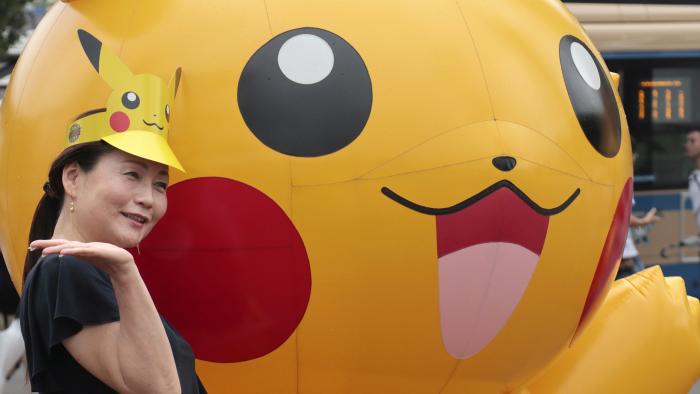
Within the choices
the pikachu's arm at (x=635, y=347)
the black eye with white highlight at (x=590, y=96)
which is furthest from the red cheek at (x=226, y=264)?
the pikachu's arm at (x=635, y=347)

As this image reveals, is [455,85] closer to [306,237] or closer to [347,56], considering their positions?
[347,56]

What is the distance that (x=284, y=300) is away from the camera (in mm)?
3074

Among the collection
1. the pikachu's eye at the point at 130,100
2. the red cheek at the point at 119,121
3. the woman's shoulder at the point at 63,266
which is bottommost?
the woman's shoulder at the point at 63,266

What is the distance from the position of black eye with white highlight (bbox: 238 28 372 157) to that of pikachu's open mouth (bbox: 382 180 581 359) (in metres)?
0.22

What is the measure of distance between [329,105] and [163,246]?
60cm

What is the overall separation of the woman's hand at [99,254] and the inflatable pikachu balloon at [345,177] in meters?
0.66

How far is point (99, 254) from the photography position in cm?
218

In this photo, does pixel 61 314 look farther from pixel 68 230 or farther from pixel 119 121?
pixel 119 121

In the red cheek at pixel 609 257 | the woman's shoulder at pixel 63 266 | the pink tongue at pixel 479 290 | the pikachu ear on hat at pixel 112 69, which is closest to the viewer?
the woman's shoulder at pixel 63 266

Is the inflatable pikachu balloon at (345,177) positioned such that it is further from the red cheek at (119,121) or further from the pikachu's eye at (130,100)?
the red cheek at (119,121)

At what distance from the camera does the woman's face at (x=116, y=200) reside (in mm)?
2494

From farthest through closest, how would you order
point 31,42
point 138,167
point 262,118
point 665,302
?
point 665,302 → point 31,42 → point 262,118 → point 138,167

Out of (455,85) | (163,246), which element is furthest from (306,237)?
(455,85)

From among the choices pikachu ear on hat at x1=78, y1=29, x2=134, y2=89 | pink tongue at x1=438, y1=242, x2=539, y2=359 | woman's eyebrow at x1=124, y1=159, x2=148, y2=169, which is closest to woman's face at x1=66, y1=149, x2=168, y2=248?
woman's eyebrow at x1=124, y1=159, x2=148, y2=169
